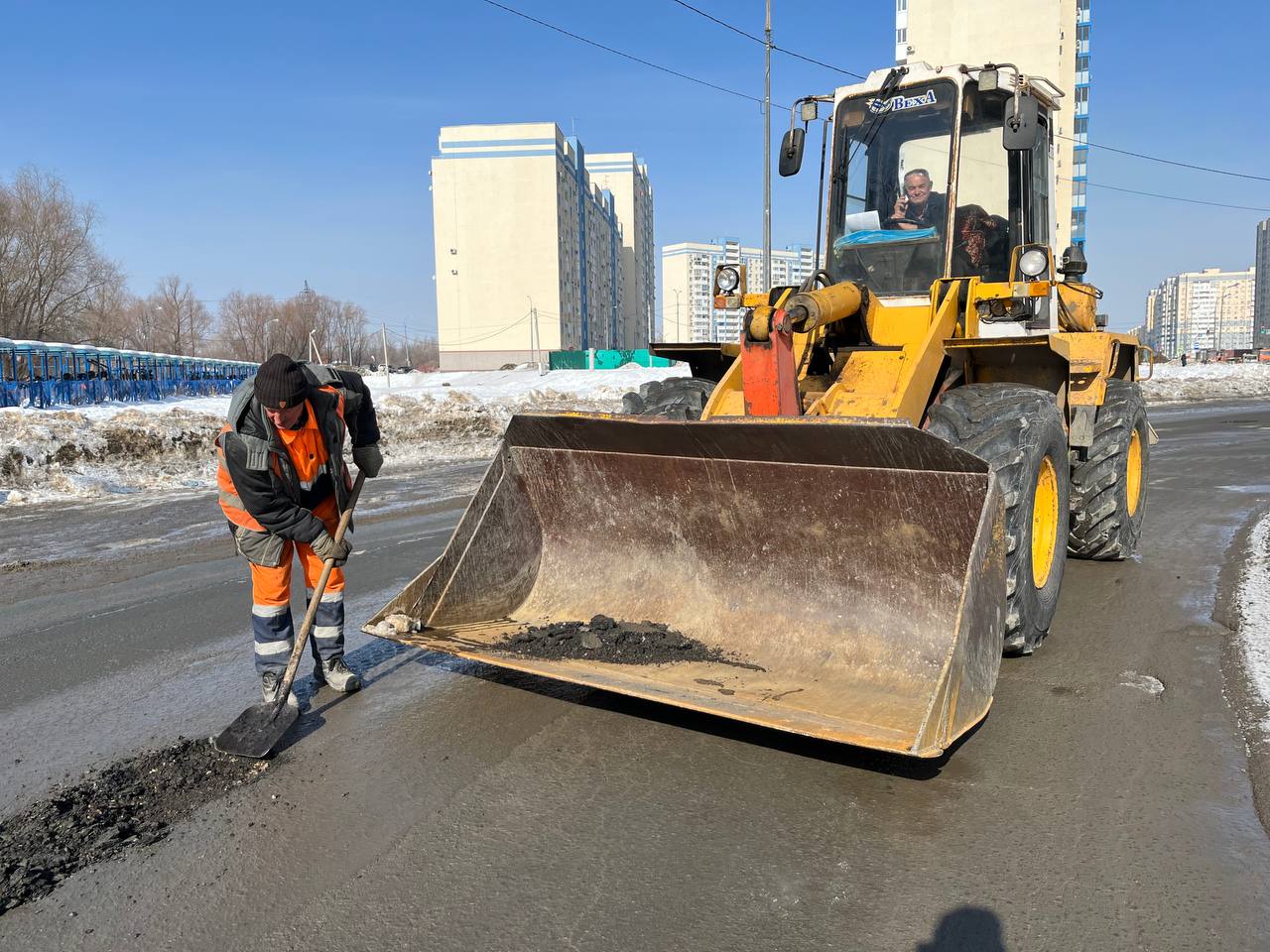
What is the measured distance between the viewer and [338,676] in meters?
4.18

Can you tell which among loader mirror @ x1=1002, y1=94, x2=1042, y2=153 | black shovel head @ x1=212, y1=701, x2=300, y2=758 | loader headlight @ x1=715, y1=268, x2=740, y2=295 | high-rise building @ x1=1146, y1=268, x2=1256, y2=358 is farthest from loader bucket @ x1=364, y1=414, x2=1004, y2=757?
high-rise building @ x1=1146, y1=268, x2=1256, y2=358

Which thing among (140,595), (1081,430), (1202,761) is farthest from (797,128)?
(140,595)

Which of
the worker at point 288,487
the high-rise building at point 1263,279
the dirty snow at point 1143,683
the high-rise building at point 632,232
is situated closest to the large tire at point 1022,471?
the dirty snow at point 1143,683

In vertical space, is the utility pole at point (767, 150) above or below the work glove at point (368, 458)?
above

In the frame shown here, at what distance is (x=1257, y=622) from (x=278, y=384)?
4977 millimetres

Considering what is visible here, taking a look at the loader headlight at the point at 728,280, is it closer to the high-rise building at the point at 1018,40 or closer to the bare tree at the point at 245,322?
the high-rise building at the point at 1018,40

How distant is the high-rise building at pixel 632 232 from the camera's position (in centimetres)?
11094

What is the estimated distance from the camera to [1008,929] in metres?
2.36

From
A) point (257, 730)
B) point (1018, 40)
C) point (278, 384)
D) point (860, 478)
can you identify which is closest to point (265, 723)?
point (257, 730)

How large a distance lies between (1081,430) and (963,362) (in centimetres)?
135

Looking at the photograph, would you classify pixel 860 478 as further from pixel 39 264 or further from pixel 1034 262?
pixel 39 264

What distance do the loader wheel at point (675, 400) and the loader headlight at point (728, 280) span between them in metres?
0.60

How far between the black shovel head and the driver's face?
14.3 feet

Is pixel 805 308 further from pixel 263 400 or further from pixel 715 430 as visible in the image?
pixel 263 400
